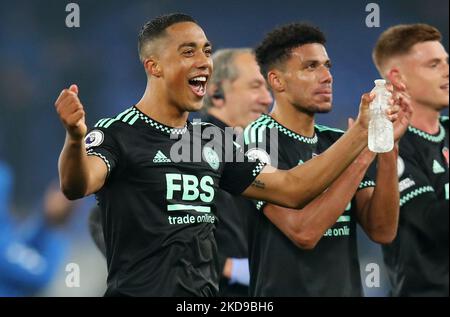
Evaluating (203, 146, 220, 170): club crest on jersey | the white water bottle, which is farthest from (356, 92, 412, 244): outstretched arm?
(203, 146, 220, 170): club crest on jersey

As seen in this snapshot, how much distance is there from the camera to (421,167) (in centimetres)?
508

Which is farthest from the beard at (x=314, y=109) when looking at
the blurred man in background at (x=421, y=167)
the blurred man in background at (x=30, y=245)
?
the blurred man in background at (x=30, y=245)

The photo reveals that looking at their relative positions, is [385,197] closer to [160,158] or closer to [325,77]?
[325,77]

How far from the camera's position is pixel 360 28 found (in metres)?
7.39

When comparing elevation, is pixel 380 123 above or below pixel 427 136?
below

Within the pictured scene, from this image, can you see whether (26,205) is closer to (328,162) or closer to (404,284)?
(404,284)

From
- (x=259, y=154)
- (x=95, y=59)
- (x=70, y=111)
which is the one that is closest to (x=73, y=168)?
(x=70, y=111)

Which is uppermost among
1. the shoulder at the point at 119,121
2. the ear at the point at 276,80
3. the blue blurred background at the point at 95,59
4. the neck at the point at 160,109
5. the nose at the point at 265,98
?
the blue blurred background at the point at 95,59

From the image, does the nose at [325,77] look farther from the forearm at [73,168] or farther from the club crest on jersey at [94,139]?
the forearm at [73,168]

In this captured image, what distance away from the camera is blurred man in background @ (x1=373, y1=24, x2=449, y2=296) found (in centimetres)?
493

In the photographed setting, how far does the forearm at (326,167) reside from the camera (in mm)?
3869

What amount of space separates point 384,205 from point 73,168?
1.68 metres

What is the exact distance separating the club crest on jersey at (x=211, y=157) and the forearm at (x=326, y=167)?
33 centimetres

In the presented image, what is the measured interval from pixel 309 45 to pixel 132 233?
148 centimetres
